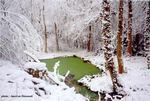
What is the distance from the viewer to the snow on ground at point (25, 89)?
304 inches

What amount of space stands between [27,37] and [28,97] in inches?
68.8

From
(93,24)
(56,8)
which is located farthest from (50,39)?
(93,24)

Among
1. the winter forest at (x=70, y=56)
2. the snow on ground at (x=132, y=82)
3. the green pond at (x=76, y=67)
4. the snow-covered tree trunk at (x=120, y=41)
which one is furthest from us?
the green pond at (x=76, y=67)

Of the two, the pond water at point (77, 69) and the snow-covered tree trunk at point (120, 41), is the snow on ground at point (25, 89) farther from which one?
the snow-covered tree trunk at point (120, 41)

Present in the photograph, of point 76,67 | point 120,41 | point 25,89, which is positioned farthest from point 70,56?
point 25,89

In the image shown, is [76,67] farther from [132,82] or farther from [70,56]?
[132,82]

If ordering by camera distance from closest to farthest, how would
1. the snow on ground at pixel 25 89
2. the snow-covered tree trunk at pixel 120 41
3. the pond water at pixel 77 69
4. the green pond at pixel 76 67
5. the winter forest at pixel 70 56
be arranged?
1. the snow on ground at pixel 25 89
2. the winter forest at pixel 70 56
3. the pond water at pixel 77 69
4. the snow-covered tree trunk at pixel 120 41
5. the green pond at pixel 76 67

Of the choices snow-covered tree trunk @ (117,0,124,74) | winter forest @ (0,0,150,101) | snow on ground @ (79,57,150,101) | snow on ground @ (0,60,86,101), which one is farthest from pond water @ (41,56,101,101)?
snow on ground @ (0,60,86,101)

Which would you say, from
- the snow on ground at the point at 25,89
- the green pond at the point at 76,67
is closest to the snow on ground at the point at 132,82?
the green pond at the point at 76,67

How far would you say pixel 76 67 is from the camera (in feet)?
82.3

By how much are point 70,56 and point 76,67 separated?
22.3 feet

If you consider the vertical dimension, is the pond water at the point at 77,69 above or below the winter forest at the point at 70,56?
below

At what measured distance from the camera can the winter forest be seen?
8383mm

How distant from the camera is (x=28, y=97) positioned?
772 cm
